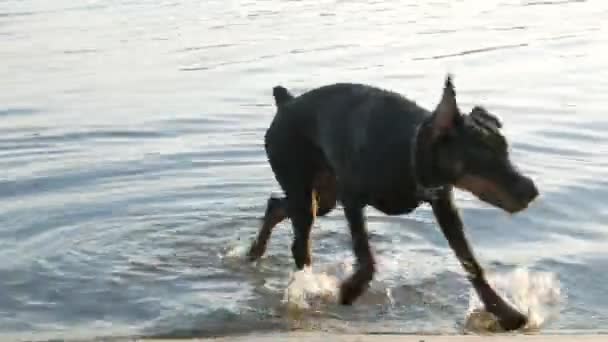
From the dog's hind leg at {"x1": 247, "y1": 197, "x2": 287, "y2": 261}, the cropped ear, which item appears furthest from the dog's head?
the dog's hind leg at {"x1": 247, "y1": 197, "x2": 287, "y2": 261}

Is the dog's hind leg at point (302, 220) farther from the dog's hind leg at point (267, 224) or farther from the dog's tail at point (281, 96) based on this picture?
the dog's tail at point (281, 96)

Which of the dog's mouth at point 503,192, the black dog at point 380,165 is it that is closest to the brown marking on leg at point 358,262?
the black dog at point 380,165

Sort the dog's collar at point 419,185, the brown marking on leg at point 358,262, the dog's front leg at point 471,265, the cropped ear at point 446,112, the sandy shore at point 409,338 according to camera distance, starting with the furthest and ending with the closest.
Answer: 1. the brown marking on leg at point 358,262
2. the dog's front leg at point 471,265
3. the dog's collar at point 419,185
4. the cropped ear at point 446,112
5. the sandy shore at point 409,338

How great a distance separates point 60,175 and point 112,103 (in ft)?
11.5

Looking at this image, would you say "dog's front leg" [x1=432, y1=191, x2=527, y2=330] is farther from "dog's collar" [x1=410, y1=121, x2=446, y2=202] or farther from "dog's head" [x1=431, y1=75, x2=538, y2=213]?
"dog's head" [x1=431, y1=75, x2=538, y2=213]

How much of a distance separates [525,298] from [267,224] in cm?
193

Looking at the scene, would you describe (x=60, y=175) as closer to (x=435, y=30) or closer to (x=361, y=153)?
(x=361, y=153)

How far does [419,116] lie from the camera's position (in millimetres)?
5781

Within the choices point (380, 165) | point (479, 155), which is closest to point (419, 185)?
point (380, 165)

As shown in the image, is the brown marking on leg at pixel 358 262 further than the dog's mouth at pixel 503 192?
Yes

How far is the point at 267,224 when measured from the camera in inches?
295

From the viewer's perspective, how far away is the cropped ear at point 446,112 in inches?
205

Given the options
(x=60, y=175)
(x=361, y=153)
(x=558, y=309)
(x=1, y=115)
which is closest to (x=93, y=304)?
(x=361, y=153)

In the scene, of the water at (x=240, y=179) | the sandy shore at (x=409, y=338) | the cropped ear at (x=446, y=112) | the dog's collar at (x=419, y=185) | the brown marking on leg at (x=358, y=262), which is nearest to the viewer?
the sandy shore at (x=409, y=338)
